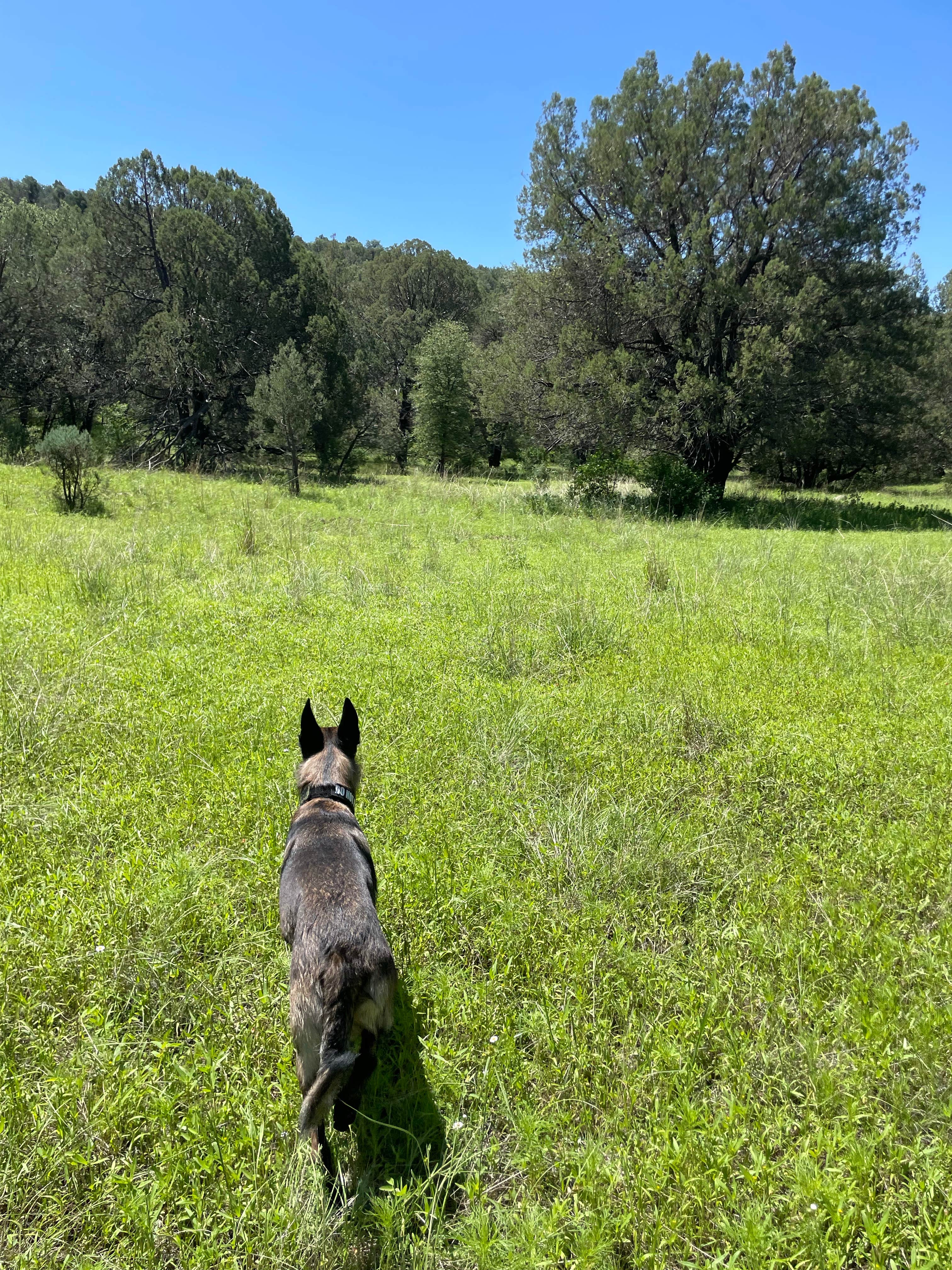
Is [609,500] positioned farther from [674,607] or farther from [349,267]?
[349,267]

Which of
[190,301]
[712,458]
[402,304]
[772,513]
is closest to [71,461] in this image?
[190,301]

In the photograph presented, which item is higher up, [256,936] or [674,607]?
[674,607]

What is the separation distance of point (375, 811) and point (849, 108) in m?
22.2

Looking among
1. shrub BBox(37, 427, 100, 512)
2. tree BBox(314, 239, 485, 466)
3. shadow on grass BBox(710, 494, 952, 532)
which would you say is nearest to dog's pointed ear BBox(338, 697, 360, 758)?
shrub BBox(37, 427, 100, 512)

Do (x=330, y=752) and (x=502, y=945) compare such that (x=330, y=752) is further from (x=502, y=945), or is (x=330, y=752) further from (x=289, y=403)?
(x=289, y=403)

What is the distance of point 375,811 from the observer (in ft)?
12.0

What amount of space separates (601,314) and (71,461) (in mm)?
14238

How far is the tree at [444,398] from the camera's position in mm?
28688

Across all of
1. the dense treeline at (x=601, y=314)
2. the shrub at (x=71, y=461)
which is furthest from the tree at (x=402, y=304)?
the shrub at (x=71, y=461)

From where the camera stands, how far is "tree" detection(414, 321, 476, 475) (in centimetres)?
2869

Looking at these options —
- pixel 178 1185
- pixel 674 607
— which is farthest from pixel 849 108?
pixel 178 1185

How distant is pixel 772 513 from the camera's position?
17922mm

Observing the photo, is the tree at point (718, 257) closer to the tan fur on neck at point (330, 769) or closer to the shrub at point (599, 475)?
the shrub at point (599, 475)

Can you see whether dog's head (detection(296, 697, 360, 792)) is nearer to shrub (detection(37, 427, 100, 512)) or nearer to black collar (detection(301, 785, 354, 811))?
black collar (detection(301, 785, 354, 811))
